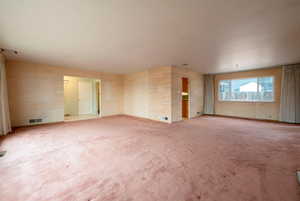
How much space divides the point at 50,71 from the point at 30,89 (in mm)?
1004

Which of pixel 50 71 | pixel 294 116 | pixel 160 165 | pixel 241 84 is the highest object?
pixel 50 71

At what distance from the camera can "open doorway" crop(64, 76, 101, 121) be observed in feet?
23.1

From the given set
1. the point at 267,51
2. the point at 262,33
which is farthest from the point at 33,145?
the point at 267,51

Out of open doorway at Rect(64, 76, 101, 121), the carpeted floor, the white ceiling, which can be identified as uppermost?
the white ceiling

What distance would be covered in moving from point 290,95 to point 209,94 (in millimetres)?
3173

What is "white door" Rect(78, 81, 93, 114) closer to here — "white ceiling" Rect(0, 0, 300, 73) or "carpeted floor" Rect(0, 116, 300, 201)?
"white ceiling" Rect(0, 0, 300, 73)

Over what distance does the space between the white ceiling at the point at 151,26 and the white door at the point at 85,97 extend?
12.6 ft

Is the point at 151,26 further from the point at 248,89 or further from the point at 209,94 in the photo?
the point at 248,89

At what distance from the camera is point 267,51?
3615mm

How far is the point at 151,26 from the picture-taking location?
7.45 feet

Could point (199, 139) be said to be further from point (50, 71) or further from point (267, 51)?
point (50, 71)

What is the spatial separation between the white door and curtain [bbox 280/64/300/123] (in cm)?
956

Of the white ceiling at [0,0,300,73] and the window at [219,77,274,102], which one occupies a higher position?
the white ceiling at [0,0,300,73]

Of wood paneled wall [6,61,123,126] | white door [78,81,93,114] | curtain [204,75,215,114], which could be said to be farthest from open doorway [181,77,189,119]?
white door [78,81,93,114]
